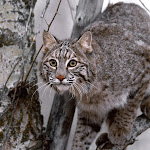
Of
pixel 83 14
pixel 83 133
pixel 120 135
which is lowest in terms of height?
pixel 83 133

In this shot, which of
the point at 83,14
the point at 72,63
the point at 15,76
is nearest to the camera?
the point at 72,63

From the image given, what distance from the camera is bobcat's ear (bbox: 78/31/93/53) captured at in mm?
2426

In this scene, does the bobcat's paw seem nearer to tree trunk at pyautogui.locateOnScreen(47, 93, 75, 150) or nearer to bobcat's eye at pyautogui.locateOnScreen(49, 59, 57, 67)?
tree trunk at pyautogui.locateOnScreen(47, 93, 75, 150)

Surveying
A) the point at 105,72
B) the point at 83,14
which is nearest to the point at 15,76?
the point at 105,72

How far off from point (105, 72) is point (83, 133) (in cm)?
88

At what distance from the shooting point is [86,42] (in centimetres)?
246

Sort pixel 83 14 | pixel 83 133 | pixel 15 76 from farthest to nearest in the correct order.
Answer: pixel 83 14 < pixel 83 133 < pixel 15 76

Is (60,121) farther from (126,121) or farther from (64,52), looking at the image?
(64,52)

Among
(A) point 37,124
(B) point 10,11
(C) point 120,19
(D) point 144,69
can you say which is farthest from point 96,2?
(A) point 37,124

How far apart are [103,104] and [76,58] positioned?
2.11 ft

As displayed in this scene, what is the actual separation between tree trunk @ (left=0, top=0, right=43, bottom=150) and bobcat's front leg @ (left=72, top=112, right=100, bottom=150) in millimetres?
678

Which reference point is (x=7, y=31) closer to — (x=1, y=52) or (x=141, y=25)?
(x=1, y=52)

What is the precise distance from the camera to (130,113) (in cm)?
287

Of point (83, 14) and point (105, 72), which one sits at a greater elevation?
point (83, 14)
